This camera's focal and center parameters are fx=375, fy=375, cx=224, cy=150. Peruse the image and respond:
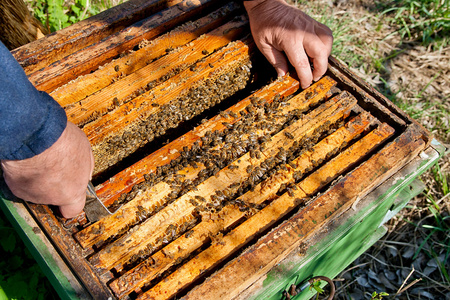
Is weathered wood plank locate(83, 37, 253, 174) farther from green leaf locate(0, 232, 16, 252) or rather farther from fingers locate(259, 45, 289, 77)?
green leaf locate(0, 232, 16, 252)

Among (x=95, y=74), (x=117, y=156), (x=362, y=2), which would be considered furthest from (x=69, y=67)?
(x=362, y=2)

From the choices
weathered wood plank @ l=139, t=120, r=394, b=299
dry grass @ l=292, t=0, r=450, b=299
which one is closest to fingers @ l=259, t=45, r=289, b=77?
weathered wood plank @ l=139, t=120, r=394, b=299

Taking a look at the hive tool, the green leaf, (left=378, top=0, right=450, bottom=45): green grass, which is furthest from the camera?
(left=378, top=0, right=450, bottom=45): green grass

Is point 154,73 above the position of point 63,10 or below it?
above


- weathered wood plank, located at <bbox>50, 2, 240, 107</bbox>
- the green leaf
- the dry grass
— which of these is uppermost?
weathered wood plank, located at <bbox>50, 2, 240, 107</bbox>

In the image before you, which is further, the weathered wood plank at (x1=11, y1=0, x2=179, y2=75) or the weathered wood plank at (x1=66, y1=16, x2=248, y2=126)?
the weathered wood plank at (x1=11, y1=0, x2=179, y2=75)

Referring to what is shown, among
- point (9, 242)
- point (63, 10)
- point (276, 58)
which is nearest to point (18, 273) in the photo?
point (9, 242)

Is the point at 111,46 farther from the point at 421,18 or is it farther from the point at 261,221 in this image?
the point at 421,18
